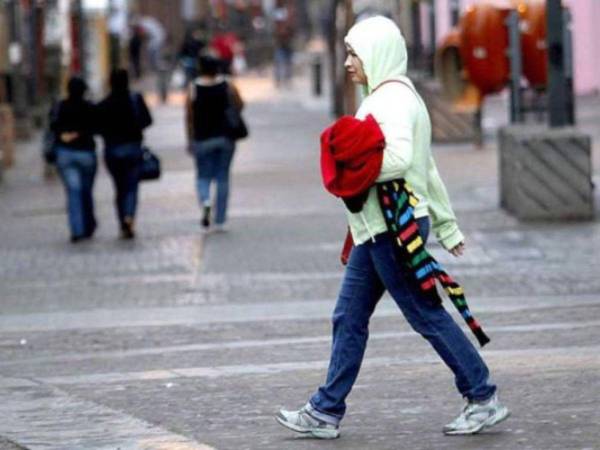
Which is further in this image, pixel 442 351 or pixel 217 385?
pixel 217 385

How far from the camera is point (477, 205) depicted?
19.8m

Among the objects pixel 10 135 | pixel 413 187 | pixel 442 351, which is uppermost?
pixel 413 187

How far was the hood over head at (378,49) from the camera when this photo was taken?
26.7ft

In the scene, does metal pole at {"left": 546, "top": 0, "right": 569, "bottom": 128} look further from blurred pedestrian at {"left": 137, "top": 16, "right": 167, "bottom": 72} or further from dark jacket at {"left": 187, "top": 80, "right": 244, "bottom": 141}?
blurred pedestrian at {"left": 137, "top": 16, "right": 167, "bottom": 72}

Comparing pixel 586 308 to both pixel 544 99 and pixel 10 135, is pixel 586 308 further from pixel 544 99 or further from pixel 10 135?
pixel 10 135

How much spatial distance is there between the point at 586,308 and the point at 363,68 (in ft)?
15.9

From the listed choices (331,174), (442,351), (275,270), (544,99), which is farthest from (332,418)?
(544,99)

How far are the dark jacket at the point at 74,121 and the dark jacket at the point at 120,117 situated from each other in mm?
120

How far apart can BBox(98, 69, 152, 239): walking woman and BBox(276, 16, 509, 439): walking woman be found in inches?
401

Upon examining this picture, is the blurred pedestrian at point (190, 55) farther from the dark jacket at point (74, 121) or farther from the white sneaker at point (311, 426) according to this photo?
the white sneaker at point (311, 426)

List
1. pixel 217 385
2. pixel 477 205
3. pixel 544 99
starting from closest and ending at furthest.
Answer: pixel 217 385 → pixel 477 205 → pixel 544 99

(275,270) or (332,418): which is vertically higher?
(332,418)

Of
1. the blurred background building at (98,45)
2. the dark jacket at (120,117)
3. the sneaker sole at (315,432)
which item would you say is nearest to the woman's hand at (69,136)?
the dark jacket at (120,117)

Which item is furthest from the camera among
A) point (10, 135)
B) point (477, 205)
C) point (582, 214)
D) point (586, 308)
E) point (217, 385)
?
point (10, 135)
